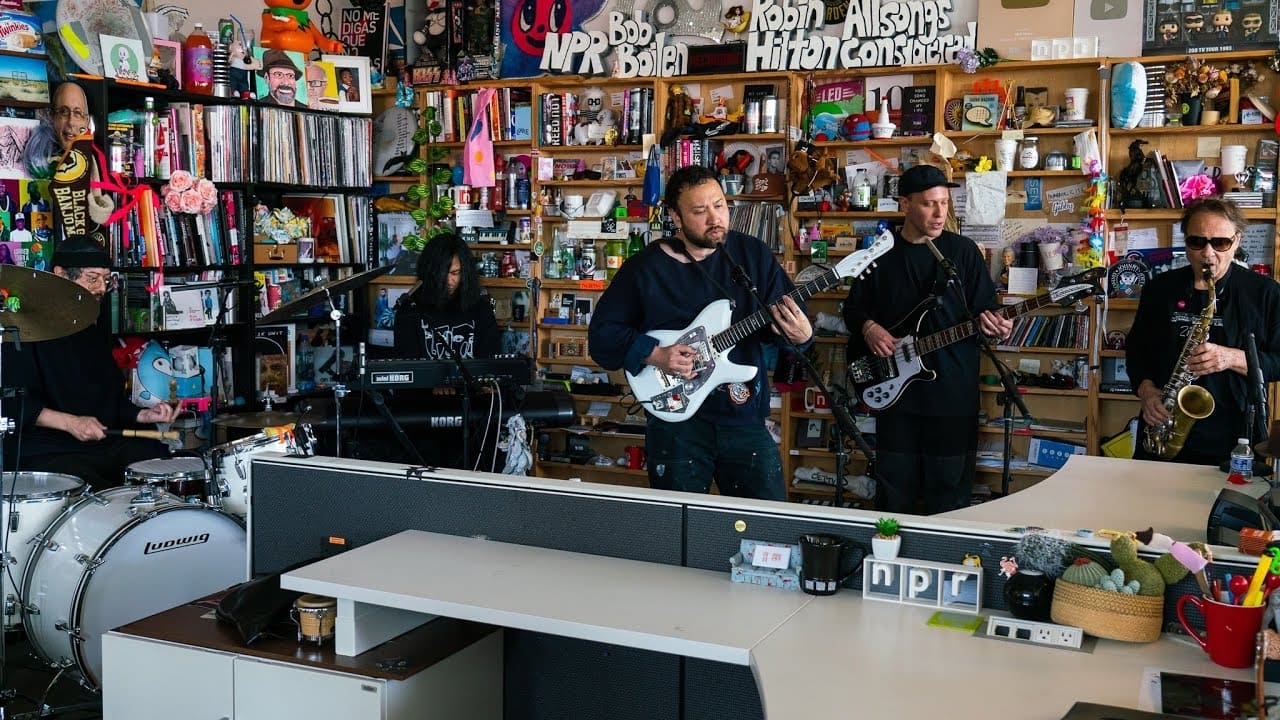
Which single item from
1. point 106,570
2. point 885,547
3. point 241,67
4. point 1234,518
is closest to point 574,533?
point 885,547

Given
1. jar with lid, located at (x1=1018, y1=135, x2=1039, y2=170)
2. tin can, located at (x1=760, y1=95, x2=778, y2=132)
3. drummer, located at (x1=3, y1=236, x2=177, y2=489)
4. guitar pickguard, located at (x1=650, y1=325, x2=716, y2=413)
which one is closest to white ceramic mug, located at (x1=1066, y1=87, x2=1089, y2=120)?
jar with lid, located at (x1=1018, y1=135, x2=1039, y2=170)

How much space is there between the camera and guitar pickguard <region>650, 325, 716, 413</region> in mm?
3971

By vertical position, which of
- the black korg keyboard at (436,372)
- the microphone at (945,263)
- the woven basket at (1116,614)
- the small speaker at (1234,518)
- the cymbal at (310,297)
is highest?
the microphone at (945,263)

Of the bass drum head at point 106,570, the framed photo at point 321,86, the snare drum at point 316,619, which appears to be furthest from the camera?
the framed photo at point 321,86

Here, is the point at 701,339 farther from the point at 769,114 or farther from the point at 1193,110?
the point at 1193,110

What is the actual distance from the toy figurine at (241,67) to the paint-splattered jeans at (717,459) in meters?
3.50

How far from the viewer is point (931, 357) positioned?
191 inches

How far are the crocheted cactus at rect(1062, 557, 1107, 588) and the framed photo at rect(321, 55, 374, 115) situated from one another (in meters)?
5.43

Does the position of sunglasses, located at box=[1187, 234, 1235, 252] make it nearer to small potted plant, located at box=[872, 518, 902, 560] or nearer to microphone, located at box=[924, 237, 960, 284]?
microphone, located at box=[924, 237, 960, 284]

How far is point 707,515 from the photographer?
2.69 m

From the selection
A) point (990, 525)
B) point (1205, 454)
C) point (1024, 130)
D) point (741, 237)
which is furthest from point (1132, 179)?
point (990, 525)

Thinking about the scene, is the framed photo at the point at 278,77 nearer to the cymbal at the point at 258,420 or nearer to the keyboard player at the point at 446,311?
the keyboard player at the point at 446,311

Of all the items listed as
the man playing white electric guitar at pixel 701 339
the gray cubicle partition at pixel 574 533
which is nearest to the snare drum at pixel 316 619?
the gray cubicle partition at pixel 574 533

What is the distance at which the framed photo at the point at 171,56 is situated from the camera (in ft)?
19.3
